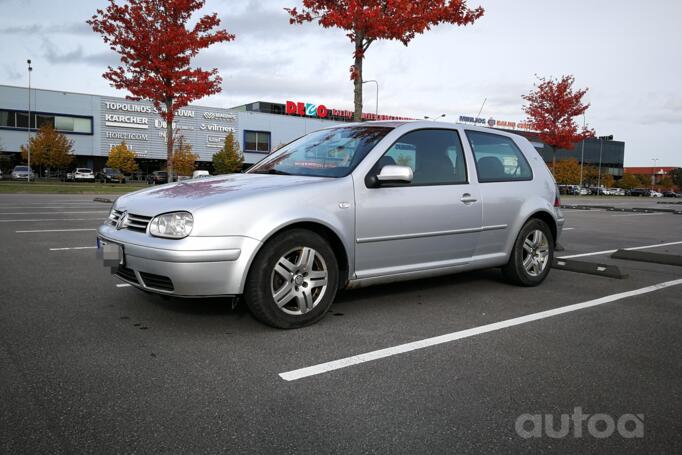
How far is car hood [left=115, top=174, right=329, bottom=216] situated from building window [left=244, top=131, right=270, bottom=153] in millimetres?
60417

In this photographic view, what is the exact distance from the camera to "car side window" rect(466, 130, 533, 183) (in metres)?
5.27

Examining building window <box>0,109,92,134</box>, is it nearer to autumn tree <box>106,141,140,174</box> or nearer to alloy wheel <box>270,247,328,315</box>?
autumn tree <box>106,141,140,174</box>

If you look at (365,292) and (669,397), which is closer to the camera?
(669,397)

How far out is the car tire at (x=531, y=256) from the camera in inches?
217

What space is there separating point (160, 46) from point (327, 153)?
18.5m

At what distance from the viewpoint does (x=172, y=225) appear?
12.0 ft

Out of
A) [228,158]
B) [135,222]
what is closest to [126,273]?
[135,222]

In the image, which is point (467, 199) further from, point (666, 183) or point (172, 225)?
point (666, 183)

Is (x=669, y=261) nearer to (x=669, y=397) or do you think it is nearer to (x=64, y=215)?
(x=669, y=397)

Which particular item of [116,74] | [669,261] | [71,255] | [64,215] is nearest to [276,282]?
[71,255]

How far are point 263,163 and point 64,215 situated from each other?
32.2 feet

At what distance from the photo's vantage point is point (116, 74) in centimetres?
2159
